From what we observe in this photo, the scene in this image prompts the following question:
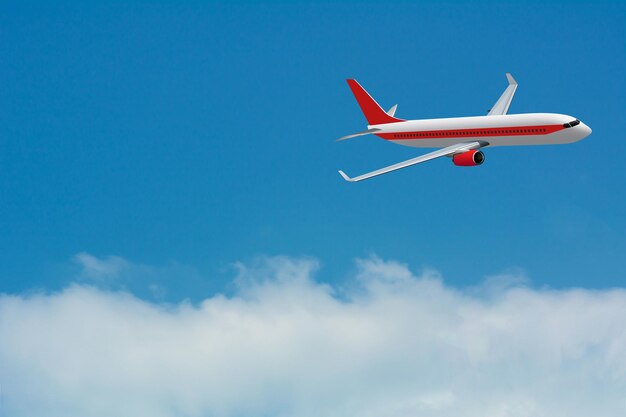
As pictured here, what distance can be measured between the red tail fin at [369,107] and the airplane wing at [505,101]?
11.4 meters

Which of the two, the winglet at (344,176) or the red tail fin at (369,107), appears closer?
the winglet at (344,176)

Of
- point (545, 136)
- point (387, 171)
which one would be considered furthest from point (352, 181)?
point (545, 136)

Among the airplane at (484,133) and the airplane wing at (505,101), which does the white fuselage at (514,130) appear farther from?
the airplane wing at (505,101)

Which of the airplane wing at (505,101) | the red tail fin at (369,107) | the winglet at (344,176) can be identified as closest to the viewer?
the winglet at (344,176)

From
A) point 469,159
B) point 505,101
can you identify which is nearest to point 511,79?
point 505,101

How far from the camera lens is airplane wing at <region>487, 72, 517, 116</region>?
93.9 m

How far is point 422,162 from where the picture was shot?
7894 cm

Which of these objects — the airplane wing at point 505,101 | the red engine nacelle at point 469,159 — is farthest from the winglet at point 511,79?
the red engine nacelle at point 469,159

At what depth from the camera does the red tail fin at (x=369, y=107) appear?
9300 centimetres

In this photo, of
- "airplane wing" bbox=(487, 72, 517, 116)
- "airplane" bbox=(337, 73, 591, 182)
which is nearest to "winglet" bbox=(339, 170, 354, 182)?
"airplane" bbox=(337, 73, 591, 182)

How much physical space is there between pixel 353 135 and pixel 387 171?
451 inches

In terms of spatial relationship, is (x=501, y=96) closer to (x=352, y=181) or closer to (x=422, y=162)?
(x=422, y=162)

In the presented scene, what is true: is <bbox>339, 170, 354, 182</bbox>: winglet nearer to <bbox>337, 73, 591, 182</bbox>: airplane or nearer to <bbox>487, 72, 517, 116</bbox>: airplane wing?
<bbox>337, 73, 591, 182</bbox>: airplane

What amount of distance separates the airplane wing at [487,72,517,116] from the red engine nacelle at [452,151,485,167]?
46.8 feet
